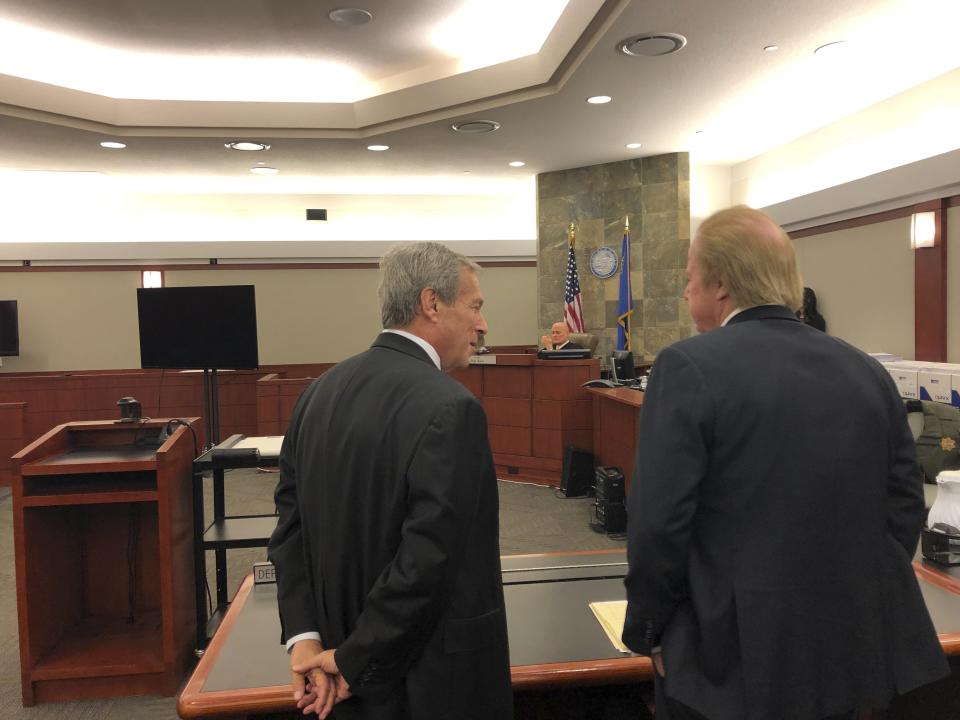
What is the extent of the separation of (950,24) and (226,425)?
7.83 meters

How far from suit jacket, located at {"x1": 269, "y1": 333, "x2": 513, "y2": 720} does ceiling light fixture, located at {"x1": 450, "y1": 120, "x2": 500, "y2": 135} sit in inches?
209

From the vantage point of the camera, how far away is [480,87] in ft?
18.3

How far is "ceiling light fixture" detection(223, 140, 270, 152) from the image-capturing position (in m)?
6.64

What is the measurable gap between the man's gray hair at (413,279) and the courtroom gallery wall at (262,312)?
26.9ft

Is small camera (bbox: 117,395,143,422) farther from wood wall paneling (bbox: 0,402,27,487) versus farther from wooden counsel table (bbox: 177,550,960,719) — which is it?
wood wall paneling (bbox: 0,402,27,487)

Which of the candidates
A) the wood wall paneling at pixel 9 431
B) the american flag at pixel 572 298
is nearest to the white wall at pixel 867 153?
the american flag at pixel 572 298

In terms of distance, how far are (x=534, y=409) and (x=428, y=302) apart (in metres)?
5.40

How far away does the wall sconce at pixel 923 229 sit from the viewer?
18.0 feet

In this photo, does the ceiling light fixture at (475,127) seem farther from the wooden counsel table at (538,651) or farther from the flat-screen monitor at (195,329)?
the wooden counsel table at (538,651)

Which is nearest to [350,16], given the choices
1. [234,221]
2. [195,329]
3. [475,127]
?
[475,127]

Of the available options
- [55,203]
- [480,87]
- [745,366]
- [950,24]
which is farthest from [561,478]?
[55,203]

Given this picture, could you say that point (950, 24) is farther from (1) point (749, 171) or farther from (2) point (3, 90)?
(2) point (3, 90)

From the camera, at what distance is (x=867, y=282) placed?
20.8 feet

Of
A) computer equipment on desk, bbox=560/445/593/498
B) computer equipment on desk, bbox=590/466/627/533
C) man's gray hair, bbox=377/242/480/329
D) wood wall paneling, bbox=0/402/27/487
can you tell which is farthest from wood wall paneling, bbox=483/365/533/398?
man's gray hair, bbox=377/242/480/329
